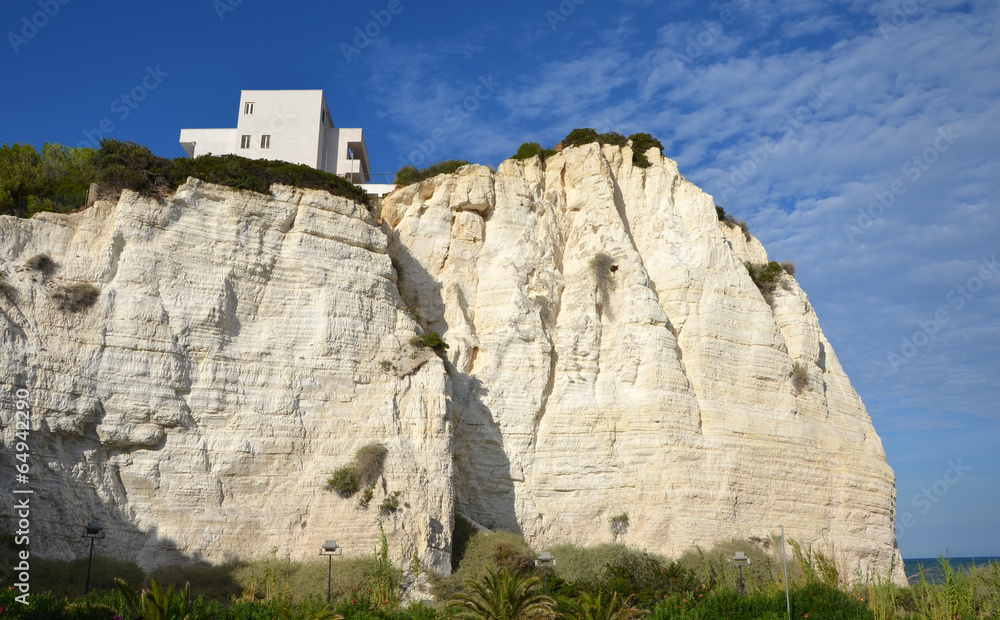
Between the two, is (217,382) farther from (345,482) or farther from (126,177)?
(126,177)

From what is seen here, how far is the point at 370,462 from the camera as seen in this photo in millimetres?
20797

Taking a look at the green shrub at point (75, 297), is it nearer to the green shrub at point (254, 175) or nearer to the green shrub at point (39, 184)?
the green shrub at point (39, 184)

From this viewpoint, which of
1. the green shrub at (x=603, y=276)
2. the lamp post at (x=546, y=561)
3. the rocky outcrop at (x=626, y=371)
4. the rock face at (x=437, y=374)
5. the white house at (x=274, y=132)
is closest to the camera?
the lamp post at (x=546, y=561)

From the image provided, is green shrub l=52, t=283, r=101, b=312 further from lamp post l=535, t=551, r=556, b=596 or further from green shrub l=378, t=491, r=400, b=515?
lamp post l=535, t=551, r=556, b=596

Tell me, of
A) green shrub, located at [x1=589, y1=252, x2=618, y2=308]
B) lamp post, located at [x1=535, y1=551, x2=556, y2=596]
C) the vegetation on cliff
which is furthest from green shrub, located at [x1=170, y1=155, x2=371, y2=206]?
lamp post, located at [x1=535, y1=551, x2=556, y2=596]

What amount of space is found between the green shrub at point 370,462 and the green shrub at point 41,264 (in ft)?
29.9

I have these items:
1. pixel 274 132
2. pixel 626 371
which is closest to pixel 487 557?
pixel 626 371

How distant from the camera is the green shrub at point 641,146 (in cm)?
2988

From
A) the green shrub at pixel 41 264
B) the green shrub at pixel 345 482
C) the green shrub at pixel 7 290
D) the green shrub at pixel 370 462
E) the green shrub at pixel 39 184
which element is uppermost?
the green shrub at pixel 39 184

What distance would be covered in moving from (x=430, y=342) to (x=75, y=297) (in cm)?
930

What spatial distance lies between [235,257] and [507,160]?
37.7 ft

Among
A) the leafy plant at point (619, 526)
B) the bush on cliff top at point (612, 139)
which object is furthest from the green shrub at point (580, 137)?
the leafy plant at point (619, 526)

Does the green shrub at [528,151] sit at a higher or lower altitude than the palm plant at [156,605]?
higher

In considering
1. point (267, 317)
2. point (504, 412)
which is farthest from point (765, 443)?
point (267, 317)
